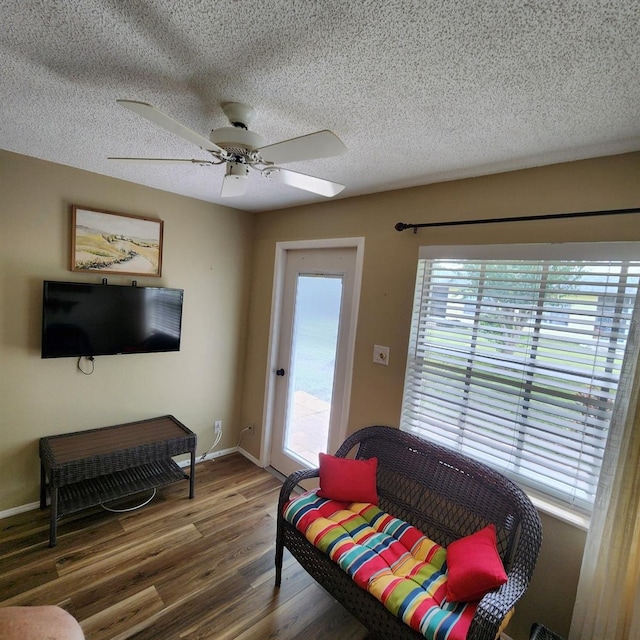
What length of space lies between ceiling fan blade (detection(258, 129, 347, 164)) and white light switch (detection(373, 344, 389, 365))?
1.44 meters

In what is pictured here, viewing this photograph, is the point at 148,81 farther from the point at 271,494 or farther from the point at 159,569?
the point at 271,494

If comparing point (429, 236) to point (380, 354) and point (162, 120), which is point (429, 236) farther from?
point (162, 120)

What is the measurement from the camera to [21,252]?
232cm

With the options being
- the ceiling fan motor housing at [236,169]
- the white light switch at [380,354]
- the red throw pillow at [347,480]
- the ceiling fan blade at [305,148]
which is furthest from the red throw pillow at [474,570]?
the ceiling fan motor housing at [236,169]

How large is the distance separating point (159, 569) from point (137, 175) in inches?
102

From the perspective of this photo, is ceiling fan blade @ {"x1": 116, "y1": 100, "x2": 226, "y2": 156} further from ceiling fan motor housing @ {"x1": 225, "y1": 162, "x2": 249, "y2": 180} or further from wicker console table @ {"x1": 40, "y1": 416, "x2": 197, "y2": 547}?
wicker console table @ {"x1": 40, "y1": 416, "x2": 197, "y2": 547}

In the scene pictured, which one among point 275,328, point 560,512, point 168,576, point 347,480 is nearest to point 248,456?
point 275,328

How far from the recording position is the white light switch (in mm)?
2389

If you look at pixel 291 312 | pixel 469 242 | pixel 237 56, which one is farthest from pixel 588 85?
pixel 291 312

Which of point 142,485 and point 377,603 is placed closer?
point 377,603

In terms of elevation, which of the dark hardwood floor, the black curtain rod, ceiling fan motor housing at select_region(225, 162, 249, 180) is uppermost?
ceiling fan motor housing at select_region(225, 162, 249, 180)

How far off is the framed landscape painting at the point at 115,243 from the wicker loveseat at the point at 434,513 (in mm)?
2009

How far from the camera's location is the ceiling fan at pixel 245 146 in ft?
3.67

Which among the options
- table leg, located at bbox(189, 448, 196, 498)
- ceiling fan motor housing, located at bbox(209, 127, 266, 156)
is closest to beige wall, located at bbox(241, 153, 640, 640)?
table leg, located at bbox(189, 448, 196, 498)
